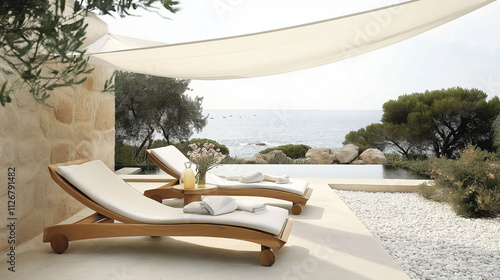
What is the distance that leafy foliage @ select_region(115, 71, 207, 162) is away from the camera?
459 inches

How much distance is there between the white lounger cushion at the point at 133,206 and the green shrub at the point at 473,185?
9.77 ft

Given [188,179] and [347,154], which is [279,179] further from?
[347,154]

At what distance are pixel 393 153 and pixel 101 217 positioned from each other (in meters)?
9.97

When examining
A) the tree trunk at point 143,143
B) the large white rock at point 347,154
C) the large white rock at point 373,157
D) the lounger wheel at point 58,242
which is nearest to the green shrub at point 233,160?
the tree trunk at point 143,143

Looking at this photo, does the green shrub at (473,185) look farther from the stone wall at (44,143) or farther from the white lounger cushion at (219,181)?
the stone wall at (44,143)

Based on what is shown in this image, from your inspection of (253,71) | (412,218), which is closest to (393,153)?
(412,218)

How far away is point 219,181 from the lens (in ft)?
16.8

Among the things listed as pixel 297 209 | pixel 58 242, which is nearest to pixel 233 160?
pixel 297 209

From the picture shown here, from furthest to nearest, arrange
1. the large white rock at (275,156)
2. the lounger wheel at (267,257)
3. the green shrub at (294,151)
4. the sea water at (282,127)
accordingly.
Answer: the sea water at (282,127), the green shrub at (294,151), the large white rock at (275,156), the lounger wheel at (267,257)

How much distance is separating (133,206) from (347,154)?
32.2 feet

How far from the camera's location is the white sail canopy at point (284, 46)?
3182 millimetres

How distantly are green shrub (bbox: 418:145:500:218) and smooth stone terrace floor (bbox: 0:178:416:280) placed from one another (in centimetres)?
207

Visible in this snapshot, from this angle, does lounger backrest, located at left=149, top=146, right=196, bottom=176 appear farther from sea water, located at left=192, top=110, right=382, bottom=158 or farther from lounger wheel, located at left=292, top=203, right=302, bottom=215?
sea water, located at left=192, top=110, right=382, bottom=158

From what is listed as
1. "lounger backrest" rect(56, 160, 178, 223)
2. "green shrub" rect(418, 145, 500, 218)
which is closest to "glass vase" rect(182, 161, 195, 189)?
"lounger backrest" rect(56, 160, 178, 223)
